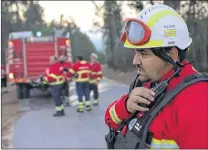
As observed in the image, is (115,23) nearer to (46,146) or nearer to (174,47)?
(46,146)

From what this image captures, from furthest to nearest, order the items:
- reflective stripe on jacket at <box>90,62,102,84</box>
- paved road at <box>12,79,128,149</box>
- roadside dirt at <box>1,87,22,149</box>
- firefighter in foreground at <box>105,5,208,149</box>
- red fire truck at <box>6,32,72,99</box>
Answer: red fire truck at <box>6,32,72,99</box> → reflective stripe on jacket at <box>90,62,102,84</box> → roadside dirt at <box>1,87,22,149</box> → paved road at <box>12,79,128,149</box> → firefighter in foreground at <box>105,5,208,149</box>

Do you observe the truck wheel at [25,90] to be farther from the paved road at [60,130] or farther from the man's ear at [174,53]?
the man's ear at [174,53]

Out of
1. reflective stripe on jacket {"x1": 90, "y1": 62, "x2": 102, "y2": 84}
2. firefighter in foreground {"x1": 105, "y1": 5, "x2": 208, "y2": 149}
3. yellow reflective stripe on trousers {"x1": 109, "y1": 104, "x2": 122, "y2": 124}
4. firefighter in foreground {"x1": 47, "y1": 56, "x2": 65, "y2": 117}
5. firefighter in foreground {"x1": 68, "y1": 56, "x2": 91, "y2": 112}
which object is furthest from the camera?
reflective stripe on jacket {"x1": 90, "y1": 62, "x2": 102, "y2": 84}

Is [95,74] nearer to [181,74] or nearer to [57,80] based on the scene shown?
[57,80]

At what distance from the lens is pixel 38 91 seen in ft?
60.8

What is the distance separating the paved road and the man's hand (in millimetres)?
5196

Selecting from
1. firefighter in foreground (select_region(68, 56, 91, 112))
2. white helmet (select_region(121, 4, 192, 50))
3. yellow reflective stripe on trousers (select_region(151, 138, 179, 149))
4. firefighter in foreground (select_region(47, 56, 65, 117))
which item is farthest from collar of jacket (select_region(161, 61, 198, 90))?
firefighter in foreground (select_region(68, 56, 91, 112))

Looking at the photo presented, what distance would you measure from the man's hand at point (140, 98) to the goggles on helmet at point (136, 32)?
0.25 m

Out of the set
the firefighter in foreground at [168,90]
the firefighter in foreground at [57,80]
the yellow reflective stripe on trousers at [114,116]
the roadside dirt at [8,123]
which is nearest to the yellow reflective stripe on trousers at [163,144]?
the firefighter in foreground at [168,90]

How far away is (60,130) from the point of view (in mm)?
8281

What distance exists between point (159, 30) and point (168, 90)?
317 millimetres

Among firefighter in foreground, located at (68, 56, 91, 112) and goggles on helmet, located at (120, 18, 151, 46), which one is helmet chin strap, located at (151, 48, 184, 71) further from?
firefighter in foreground, located at (68, 56, 91, 112)

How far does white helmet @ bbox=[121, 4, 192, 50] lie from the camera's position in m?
1.71

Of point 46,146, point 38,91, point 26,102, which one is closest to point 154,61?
point 46,146
